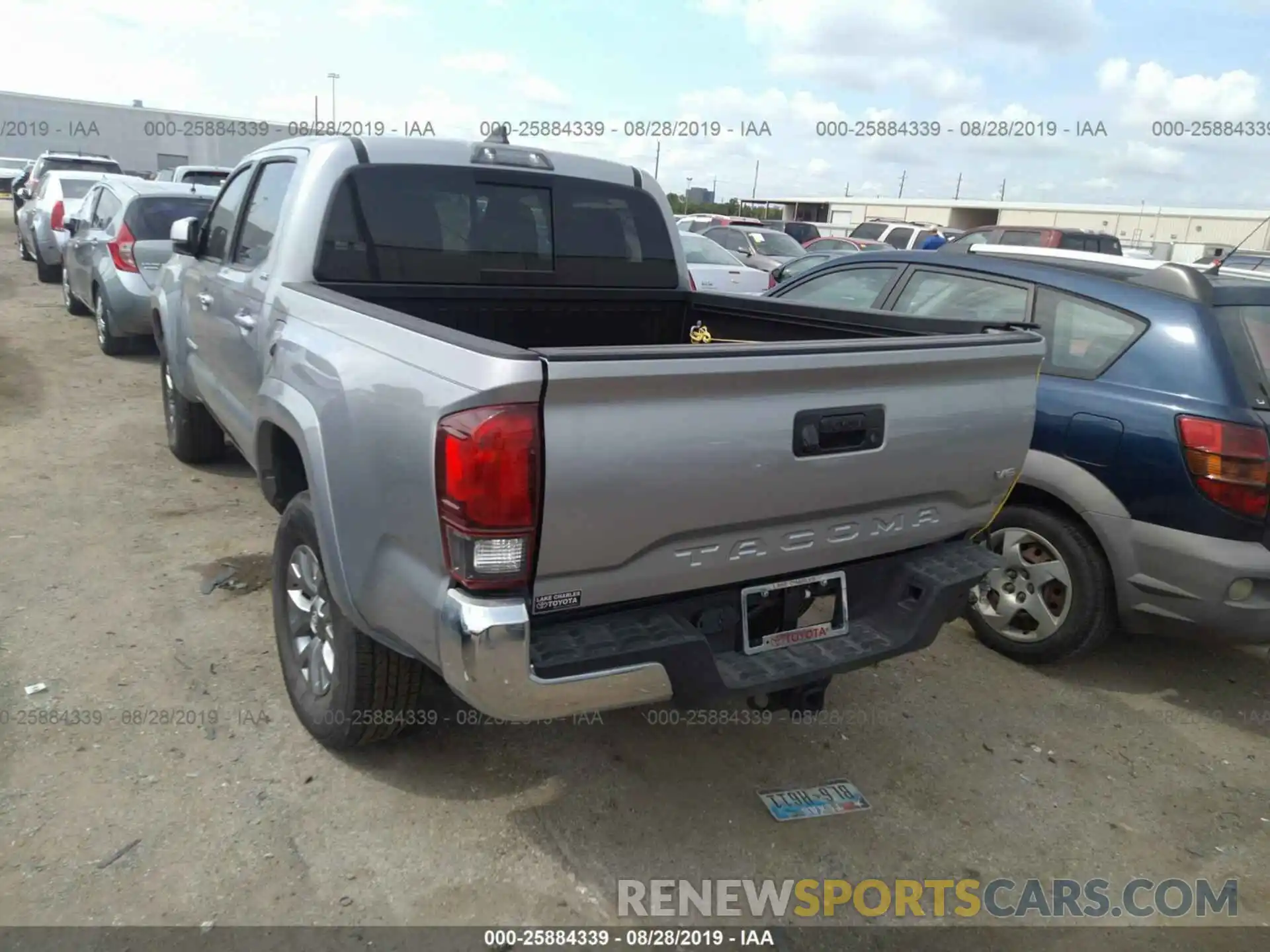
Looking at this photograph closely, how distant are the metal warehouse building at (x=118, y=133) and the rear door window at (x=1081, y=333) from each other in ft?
152

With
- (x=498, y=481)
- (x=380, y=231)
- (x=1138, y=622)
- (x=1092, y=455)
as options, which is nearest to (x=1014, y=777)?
(x=1138, y=622)

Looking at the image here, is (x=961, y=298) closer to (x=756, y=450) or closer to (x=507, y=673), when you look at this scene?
(x=756, y=450)

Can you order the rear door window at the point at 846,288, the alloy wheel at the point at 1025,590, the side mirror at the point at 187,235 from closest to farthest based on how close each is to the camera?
the alloy wheel at the point at 1025,590
the side mirror at the point at 187,235
the rear door window at the point at 846,288

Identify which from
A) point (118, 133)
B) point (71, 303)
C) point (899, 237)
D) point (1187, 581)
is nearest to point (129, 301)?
point (71, 303)

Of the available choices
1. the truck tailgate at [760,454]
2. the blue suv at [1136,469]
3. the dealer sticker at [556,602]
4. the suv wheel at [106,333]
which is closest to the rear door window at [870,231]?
the suv wheel at [106,333]

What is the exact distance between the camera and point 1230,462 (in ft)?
11.4

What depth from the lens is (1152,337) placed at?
3.78 meters

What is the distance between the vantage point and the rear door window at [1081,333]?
390 centimetres

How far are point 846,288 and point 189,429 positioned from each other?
4.15 m

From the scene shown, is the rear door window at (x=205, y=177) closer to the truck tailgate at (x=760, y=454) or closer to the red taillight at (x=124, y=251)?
the red taillight at (x=124, y=251)

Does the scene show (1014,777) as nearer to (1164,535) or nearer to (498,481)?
(1164,535)

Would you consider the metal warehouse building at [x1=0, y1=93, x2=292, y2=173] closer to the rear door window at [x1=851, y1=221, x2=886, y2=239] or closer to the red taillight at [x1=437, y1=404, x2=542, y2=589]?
the rear door window at [x1=851, y1=221, x2=886, y2=239]

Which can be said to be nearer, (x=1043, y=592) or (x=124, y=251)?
(x=1043, y=592)

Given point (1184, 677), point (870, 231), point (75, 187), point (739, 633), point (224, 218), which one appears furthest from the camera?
point (870, 231)
